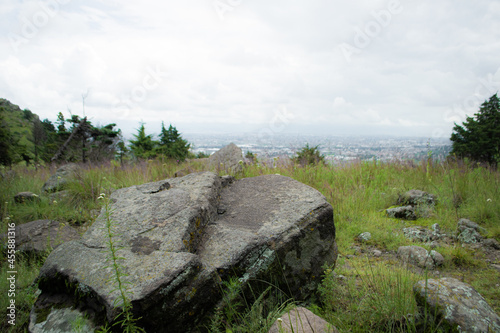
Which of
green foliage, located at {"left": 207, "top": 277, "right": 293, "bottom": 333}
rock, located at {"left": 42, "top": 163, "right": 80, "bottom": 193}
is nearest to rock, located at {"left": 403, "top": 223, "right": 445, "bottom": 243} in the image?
green foliage, located at {"left": 207, "top": 277, "right": 293, "bottom": 333}

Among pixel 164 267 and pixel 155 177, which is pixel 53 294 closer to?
pixel 164 267

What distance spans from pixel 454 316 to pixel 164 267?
2.29m

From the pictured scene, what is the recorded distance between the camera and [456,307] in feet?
6.80

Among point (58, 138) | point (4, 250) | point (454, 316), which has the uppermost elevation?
point (58, 138)

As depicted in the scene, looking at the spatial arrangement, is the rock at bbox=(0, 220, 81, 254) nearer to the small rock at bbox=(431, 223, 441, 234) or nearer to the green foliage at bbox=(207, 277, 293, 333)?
the green foliage at bbox=(207, 277, 293, 333)

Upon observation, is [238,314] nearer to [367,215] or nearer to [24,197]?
[367,215]

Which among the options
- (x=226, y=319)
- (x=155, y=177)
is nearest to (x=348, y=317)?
(x=226, y=319)

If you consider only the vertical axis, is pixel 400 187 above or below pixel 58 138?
below

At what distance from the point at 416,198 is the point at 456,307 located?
13.3 ft

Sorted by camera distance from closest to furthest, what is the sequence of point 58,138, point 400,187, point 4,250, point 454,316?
point 454,316
point 4,250
point 400,187
point 58,138

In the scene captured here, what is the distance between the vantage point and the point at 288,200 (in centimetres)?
354

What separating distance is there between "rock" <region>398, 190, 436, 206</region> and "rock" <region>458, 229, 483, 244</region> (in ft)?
3.56

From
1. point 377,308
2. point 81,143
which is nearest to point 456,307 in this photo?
point 377,308

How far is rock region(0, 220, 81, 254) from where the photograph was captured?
384cm
